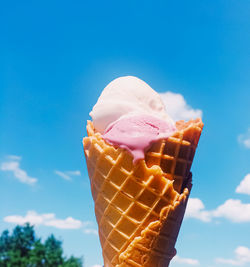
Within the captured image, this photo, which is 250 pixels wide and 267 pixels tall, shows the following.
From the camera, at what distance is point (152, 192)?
2.43m

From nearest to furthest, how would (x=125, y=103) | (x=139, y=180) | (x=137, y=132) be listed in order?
1. (x=139, y=180)
2. (x=137, y=132)
3. (x=125, y=103)

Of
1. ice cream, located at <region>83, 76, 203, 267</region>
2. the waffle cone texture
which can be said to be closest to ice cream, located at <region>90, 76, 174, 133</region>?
ice cream, located at <region>83, 76, 203, 267</region>

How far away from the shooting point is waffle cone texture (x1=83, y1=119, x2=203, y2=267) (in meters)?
2.43

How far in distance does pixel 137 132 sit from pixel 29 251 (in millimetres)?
17147

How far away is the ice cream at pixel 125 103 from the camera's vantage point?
2.79m

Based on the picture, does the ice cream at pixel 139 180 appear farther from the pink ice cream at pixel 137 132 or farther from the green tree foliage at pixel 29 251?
the green tree foliage at pixel 29 251

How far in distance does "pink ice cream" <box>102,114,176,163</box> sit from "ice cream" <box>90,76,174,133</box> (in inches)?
3.9

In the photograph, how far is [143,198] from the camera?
2.44 metres

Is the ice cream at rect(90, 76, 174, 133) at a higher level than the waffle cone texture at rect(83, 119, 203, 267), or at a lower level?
higher

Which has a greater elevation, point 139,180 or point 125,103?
point 125,103

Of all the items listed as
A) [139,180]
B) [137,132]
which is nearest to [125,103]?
[137,132]

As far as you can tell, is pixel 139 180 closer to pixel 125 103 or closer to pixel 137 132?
pixel 137 132

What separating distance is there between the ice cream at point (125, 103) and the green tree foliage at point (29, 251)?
1518 cm

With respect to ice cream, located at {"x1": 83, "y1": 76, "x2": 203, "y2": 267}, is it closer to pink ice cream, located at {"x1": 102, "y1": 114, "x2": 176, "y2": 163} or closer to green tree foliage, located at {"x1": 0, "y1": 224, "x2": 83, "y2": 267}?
pink ice cream, located at {"x1": 102, "y1": 114, "x2": 176, "y2": 163}
